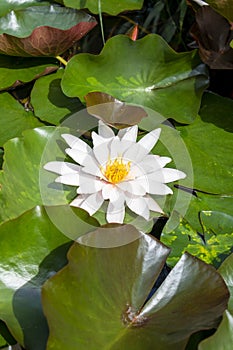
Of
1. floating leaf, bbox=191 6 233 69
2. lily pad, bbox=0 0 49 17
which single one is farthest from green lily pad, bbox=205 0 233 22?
lily pad, bbox=0 0 49 17

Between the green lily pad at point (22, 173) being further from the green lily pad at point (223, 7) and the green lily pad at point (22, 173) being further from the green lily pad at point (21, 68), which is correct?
the green lily pad at point (223, 7)

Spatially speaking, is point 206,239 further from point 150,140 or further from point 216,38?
point 216,38

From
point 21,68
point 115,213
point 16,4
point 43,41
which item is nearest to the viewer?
point 115,213

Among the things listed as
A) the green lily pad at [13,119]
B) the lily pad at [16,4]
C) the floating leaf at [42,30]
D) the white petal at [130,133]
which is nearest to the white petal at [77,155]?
the white petal at [130,133]

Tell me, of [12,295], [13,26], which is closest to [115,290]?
[12,295]

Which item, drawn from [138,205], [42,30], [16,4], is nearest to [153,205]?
[138,205]

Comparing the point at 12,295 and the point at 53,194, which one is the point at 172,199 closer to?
the point at 53,194
